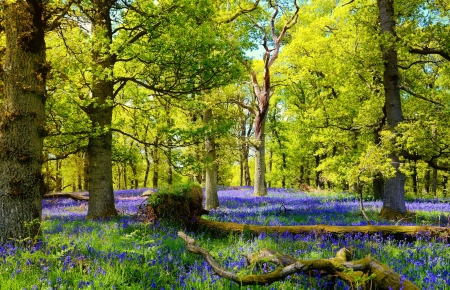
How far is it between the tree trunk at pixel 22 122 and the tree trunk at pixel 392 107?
350 inches

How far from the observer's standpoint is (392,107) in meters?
9.36

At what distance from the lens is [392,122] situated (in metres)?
9.30

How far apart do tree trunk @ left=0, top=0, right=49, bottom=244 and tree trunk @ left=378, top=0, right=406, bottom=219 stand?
8889 mm

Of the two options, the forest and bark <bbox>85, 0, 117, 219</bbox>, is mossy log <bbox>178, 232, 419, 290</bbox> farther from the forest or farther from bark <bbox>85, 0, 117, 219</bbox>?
bark <bbox>85, 0, 117, 219</bbox>

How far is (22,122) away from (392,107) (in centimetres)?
949

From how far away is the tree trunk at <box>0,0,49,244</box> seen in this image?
4.90 m

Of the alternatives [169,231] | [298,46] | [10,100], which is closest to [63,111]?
[10,100]

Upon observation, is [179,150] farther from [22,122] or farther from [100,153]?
[22,122]

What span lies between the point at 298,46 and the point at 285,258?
21.3 metres

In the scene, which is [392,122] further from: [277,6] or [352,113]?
[277,6]

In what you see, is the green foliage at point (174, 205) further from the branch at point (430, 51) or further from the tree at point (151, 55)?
the branch at point (430, 51)

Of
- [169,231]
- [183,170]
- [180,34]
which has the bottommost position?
[169,231]

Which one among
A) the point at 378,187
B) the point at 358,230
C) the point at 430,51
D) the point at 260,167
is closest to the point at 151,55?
the point at 358,230

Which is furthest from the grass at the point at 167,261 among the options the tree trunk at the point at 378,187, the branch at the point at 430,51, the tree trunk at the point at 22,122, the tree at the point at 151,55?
the tree trunk at the point at 378,187
